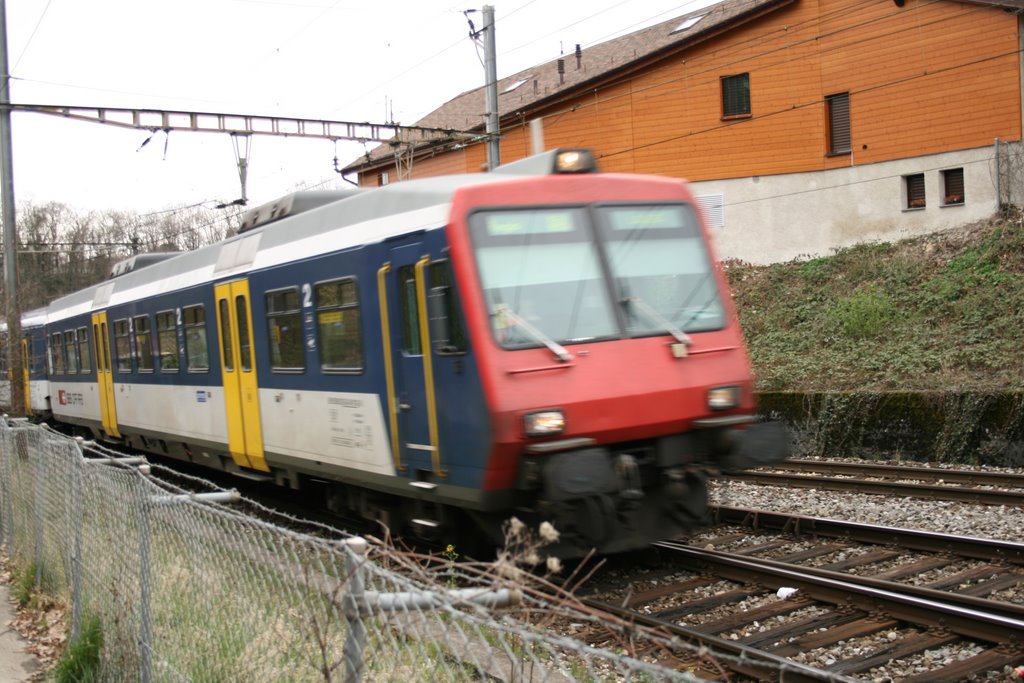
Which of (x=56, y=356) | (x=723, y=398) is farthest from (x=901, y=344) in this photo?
(x=56, y=356)

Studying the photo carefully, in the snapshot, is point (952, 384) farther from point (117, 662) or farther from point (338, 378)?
point (117, 662)

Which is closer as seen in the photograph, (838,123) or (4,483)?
(4,483)

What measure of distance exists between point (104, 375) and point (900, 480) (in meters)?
13.0

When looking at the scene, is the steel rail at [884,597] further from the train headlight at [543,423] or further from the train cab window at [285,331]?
the train cab window at [285,331]

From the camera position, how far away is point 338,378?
8742mm

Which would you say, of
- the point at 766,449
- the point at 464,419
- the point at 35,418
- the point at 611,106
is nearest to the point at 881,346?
the point at 766,449

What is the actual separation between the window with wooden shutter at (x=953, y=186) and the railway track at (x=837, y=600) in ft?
55.4

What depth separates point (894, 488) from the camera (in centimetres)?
1055

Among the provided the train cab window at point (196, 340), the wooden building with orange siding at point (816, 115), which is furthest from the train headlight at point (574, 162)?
the wooden building with orange siding at point (816, 115)

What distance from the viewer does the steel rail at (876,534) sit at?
7.40 meters

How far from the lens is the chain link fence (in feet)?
8.68

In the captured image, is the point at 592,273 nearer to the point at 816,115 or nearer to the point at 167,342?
the point at 167,342

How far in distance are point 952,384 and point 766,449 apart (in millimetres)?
7947

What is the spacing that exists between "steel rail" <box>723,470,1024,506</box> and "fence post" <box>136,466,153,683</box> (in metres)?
5.59
